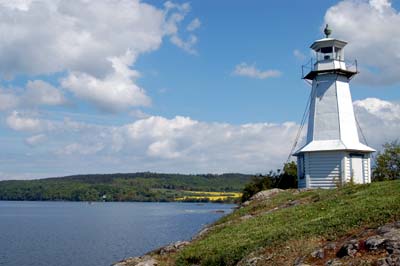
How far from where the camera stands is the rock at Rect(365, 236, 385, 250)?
12.1 m

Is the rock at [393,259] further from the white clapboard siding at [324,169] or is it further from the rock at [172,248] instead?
the white clapboard siding at [324,169]

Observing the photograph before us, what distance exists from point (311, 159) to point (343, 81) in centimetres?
631

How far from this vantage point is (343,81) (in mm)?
34969

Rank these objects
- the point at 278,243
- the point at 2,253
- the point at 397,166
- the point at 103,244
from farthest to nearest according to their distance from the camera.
Answer: the point at 103,244
the point at 2,253
the point at 397,166
the point at 278,243

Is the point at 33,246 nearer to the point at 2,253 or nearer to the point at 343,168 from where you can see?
the point at 2,253

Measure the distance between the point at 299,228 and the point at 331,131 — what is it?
18.8 meters

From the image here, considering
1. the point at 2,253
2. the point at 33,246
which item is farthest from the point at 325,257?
the point at 33,246

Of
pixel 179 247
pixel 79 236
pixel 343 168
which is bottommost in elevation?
pixel 79 236

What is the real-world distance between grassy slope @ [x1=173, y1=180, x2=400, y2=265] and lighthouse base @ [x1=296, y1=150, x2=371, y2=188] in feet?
30.6

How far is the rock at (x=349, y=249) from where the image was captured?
1223 centimetres

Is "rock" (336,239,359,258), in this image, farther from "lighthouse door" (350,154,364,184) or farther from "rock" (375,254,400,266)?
"lighthouse door" (350,154,364,184)

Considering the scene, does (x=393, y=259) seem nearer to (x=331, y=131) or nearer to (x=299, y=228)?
(x=299, y=228)

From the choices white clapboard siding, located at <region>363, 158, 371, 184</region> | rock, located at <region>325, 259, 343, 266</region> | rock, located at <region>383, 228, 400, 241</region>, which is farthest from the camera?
white clapboard siding, located at <region>363, 158, 371, 184</region>

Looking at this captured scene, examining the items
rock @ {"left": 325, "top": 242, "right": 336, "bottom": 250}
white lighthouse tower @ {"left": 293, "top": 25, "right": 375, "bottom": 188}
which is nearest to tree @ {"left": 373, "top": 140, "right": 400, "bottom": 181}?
white lighthouse tower @ {"left": 293, "top": 25, "right": 375, "bottom": 188}
